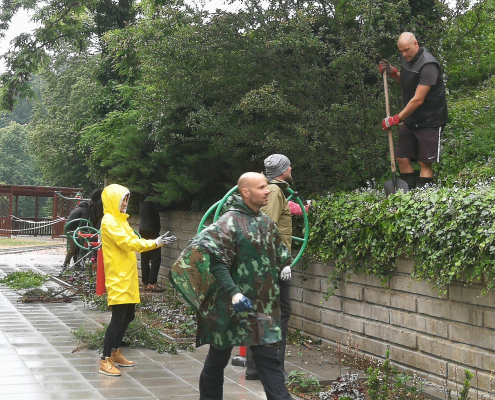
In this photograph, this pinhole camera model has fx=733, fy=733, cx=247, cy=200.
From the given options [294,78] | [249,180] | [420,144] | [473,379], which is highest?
[294,78]

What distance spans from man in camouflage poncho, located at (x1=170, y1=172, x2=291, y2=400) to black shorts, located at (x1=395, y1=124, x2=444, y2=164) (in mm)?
3602

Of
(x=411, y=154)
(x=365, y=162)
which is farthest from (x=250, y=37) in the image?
(x=411, y=154)

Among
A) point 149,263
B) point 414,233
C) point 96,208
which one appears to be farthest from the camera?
point 96,208

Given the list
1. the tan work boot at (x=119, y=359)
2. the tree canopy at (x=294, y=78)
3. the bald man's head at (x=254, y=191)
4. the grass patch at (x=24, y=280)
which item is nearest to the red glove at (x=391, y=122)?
the tree canopy at (x=294, y=78)

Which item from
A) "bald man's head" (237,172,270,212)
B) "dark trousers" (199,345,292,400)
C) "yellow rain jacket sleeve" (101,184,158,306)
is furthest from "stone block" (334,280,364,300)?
"bald man's head" (237,172,270,212)

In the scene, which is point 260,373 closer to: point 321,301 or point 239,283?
point 239,283

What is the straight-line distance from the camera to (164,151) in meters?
13.2

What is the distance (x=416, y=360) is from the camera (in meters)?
7.06

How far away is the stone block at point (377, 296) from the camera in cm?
759

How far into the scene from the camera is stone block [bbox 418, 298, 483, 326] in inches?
243

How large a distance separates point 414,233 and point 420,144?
1880 mm

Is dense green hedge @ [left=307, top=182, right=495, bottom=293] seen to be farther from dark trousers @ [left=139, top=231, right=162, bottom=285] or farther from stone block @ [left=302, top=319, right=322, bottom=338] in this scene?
dark trousers @ [left=139, top=231, right=162, bottom=285]

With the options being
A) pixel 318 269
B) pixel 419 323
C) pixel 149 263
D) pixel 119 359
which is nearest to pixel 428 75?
pixel 318 269

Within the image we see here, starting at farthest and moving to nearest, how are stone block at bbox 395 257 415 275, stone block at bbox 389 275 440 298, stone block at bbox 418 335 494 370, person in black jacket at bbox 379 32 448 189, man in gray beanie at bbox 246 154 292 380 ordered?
person in black jacket at bbox 379 32 448 189
stone block at bbox 395 257 415 275
man in gray beanie at bbox 246 154 292 380
stone block at bbox 389 275 440 298
stone block at bbox 418 335 494 370
